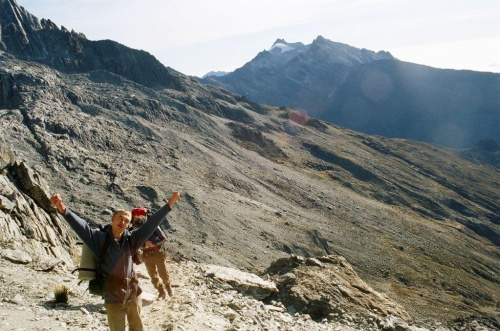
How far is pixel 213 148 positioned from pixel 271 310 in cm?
7527

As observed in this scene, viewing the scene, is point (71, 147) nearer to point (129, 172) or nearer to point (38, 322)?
point (129, 172)

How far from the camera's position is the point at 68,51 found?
359ft

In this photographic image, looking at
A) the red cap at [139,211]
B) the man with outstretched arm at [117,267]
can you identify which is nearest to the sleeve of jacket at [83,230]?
the man with outstretched arm at [117,267]

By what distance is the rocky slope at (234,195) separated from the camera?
43875 mm

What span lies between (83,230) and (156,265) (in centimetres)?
716

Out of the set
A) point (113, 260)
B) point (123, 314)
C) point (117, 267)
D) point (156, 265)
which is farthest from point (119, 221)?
point (156, 265)

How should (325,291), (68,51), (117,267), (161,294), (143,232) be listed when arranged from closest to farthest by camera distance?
(117,267), (143,232), (161,294), (325,291), (68,51)

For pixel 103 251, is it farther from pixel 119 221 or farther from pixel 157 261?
pixel 157 261

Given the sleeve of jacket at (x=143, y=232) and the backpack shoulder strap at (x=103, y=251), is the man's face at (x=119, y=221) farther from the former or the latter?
the sleeve of jacket at (x=143, y=232)

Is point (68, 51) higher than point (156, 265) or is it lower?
higher

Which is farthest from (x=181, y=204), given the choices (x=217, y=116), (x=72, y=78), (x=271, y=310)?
(x=217, y=116)

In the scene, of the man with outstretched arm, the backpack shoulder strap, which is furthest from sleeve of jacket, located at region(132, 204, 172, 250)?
the backpack shoulder strap

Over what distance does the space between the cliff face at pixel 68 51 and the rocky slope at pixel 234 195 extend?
5.27 meters

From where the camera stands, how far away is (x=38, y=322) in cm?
868
